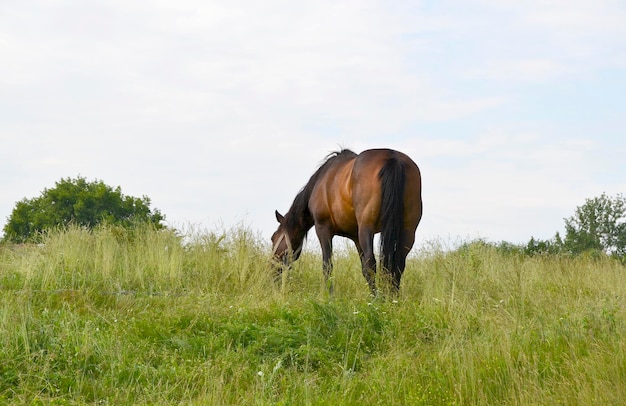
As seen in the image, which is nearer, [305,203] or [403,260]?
[403,260]

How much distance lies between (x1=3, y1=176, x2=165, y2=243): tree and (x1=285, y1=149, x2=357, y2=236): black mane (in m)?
19.9

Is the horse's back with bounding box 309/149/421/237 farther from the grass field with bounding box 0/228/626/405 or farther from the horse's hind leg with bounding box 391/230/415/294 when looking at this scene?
the grass field with bounding box 0/228/626/405

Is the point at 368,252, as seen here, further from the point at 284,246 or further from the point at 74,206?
the point at 74,206

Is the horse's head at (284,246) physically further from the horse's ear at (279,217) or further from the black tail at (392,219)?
the black tail at (392,219)

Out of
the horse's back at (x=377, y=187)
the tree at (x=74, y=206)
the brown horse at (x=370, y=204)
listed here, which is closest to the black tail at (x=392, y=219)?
the brown horse at (x=370, y=204)

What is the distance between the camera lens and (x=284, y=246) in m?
11.2

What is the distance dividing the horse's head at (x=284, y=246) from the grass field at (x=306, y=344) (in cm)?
84

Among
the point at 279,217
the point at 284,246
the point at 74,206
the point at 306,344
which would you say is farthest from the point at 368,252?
the point at 74,206

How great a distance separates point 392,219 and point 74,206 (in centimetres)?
2432

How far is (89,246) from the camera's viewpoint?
12.0 meters

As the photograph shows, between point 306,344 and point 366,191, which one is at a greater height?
point 366,191

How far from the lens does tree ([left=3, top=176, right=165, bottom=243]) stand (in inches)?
1178

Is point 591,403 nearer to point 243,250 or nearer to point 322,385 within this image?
point 322,385

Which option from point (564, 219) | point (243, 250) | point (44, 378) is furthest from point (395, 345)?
point (564, 219)
